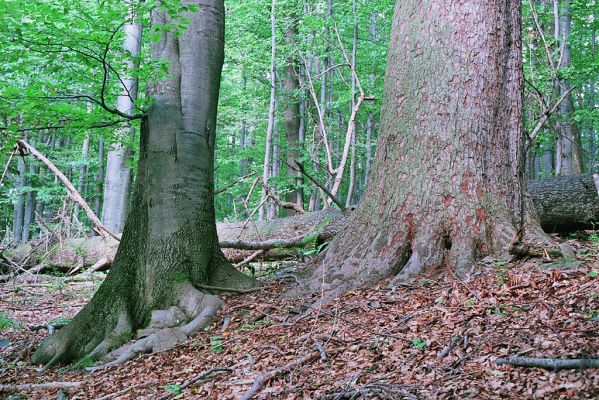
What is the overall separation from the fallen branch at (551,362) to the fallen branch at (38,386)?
3.57 meters

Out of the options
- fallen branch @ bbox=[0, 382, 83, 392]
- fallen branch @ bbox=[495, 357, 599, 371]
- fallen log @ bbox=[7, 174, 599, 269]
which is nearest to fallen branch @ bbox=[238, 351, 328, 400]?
fallen branch @ bbox=[495, 357, 599, 371]

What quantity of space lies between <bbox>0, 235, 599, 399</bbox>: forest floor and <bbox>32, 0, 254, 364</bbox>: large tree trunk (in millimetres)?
417

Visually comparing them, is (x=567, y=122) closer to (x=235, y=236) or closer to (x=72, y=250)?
(x=235, y=236)

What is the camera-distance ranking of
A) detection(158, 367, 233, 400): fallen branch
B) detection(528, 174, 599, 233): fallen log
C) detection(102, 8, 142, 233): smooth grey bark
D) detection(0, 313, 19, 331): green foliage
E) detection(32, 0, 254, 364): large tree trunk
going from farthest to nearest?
detection(102, 8, 142, 233): smooth grey bark < detection(528, 174, 599, 233): fallen log < detection(0, 313, 19, 331): green foliage < detection(32, 0, 254, 364): large tree trunk < detection(158, 367, 233, 400): fallen branch

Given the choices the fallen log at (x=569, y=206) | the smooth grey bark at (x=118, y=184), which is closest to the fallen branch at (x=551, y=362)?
the fallen log at (x=569, y=206)

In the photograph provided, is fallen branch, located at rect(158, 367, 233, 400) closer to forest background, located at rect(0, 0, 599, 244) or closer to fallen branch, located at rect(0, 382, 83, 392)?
fallen branch, located at rect(0, 382, 83, 392)

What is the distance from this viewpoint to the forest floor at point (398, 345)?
257cm

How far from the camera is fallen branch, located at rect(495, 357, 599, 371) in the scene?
2.31 m

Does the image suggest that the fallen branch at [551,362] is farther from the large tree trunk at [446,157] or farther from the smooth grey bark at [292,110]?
the smooth grey bark at [292,110]

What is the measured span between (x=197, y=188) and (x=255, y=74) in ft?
39.2

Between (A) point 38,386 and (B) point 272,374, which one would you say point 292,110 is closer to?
(A) point 38,386

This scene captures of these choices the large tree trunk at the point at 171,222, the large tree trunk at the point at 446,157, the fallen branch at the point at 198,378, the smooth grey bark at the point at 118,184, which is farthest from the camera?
the smooth grey bark at the point at 118,184

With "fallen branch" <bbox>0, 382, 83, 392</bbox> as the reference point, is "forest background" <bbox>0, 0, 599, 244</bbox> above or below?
above

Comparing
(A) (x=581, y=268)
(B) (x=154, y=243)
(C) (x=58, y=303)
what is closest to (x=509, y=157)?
(A) (x=581, y=268)
